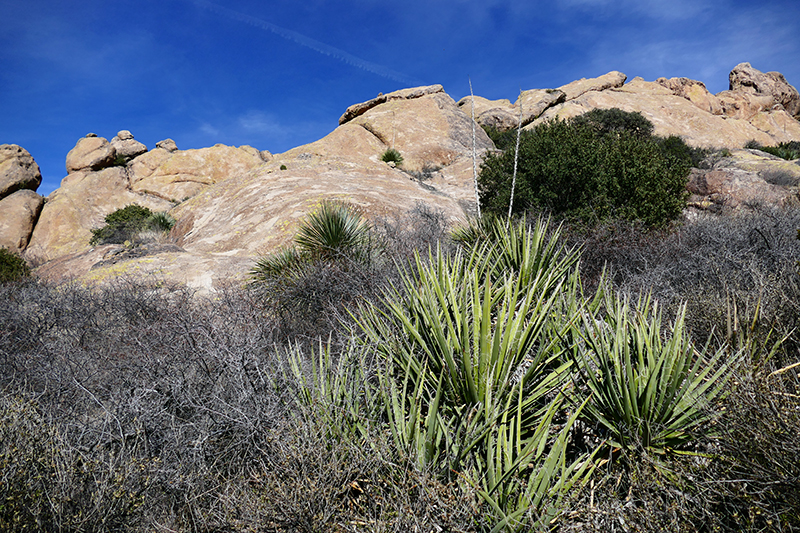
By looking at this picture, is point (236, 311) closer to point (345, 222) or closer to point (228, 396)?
point (228, 396)

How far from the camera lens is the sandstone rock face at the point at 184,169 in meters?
24.8

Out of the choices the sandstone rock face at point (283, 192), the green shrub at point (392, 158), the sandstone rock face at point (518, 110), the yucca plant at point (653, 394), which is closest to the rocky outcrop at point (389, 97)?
the sandstone rock face at point (283, 192)

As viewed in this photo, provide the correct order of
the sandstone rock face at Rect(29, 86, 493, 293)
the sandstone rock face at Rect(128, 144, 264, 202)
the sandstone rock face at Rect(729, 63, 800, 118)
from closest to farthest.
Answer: the sandstone rock face at Rect(29, 86, 493, 293)
the sandstone rock face at Rect(128, 144, 264, 202)
the sandstone rock face at Rect(729, 63, 800, 118)

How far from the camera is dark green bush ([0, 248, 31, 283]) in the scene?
912cm

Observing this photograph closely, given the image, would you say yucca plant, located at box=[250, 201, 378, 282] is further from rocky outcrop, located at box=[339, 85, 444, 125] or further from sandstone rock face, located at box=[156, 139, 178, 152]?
sandstone rock face, located at box=[156, 139, 178, 152]

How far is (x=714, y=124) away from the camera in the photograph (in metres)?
31.1

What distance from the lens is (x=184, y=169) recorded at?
83.6ft

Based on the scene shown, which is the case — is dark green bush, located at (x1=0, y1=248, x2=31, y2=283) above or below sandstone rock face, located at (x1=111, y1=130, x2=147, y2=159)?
below

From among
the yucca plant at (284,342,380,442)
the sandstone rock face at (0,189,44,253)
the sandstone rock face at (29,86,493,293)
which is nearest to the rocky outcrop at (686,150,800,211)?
the sandstone rock face at (29,86,493,293)

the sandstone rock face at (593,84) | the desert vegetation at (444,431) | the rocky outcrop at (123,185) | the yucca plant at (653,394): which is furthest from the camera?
the sandstone rock face at (593,84)

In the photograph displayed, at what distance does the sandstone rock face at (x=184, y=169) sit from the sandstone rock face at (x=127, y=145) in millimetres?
1274

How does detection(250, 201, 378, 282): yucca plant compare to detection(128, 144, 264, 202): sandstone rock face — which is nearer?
detection(250, 201, 378, 282): yucca plant

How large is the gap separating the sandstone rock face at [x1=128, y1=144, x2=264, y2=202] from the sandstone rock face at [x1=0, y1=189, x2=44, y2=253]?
503cm

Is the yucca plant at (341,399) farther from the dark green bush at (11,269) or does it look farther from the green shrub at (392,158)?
the green shrub at (392,158)
